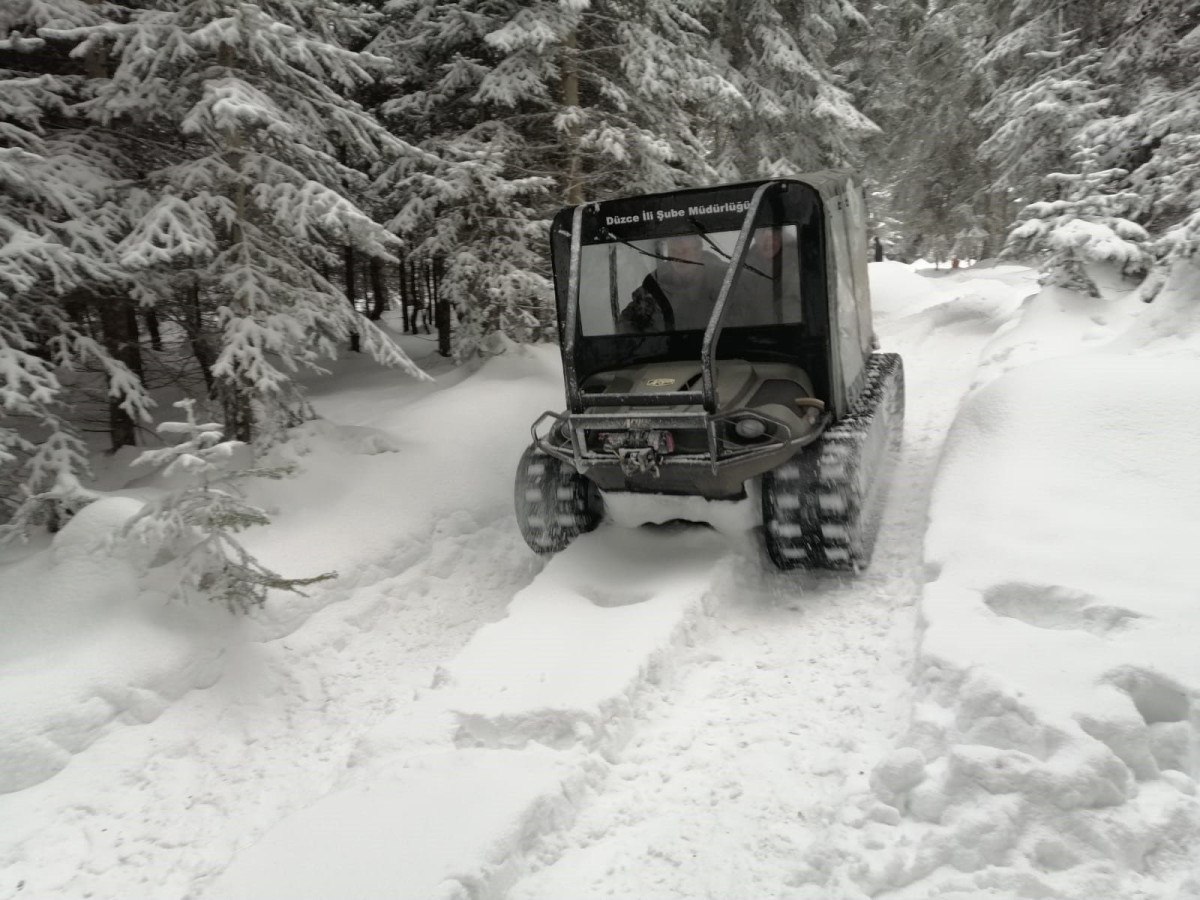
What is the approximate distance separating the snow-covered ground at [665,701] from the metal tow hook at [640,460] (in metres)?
0.70

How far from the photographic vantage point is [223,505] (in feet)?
15.8

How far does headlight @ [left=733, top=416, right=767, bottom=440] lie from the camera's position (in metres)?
5.09

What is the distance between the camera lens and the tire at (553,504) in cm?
586

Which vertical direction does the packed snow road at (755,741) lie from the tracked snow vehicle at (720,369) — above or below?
below

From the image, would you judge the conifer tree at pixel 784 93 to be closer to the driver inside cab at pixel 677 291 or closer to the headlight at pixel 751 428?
the driver inside cab at pixel 677 291

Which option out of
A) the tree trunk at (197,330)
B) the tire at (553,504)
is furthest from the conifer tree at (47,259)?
the tire at (553,504)

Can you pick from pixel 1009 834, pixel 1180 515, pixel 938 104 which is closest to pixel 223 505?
pixel 1009 834

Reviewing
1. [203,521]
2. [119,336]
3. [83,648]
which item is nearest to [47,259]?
[119,336]

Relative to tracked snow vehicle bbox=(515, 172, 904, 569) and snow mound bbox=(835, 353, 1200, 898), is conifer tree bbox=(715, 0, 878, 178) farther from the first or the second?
snow mound bbox=(835, 353, 1200, 898)

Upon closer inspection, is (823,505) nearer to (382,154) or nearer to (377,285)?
(382,154)

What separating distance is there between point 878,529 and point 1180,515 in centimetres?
209

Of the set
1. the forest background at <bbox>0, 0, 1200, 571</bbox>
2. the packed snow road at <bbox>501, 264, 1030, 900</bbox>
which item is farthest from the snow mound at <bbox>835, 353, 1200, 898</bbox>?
the forest background at <bbox>0, 0, 1200, 571</bbox>

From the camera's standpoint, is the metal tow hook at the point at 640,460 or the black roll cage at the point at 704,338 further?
the metal tow hook at the point at 640,460

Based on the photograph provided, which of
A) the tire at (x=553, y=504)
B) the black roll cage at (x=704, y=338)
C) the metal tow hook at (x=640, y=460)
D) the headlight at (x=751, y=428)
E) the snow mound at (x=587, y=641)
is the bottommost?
the snow mound at (x=587, y=641)
